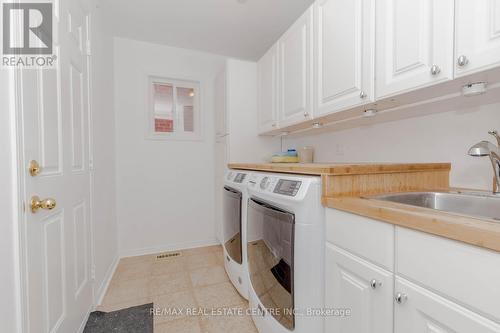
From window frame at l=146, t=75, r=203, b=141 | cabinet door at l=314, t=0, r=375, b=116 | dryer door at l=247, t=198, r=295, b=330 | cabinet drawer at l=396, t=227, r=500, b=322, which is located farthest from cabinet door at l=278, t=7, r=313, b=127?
window frame at l=146, t=75, r=203, b=141

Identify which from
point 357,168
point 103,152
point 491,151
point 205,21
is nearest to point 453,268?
point 357,168

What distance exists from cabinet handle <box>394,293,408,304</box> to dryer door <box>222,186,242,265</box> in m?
1.10

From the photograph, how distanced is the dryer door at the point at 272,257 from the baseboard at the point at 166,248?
60.3 inches

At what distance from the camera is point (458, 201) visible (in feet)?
3.53

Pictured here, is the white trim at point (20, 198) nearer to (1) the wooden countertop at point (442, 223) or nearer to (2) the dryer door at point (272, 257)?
(2) the dryer door at point (272, 257)

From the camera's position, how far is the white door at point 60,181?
92 cm

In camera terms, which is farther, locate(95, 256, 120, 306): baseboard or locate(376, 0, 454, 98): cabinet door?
locate(95, 256, 120, 306): baseboard

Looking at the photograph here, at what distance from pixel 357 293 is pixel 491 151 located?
2.79 feet


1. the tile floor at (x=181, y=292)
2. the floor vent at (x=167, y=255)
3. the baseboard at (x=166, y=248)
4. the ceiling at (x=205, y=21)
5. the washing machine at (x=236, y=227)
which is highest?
the ceiling at (x=205, y=21)

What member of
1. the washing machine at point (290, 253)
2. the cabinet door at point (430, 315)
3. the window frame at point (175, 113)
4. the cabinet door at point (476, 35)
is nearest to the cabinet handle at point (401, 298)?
the cabinet door at point (430, 315)

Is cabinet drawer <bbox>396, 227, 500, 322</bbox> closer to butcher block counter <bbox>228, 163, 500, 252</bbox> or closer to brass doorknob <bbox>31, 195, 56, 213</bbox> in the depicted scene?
butcher block counter <bbox>228, 163, 500, 252</bbox>

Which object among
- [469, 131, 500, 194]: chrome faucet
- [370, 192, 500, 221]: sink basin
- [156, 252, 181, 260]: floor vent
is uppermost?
[469, 131, 500, 194]: chrome faucet

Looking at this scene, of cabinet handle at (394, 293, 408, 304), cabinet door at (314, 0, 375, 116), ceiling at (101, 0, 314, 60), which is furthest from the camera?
ceiling at (101, 0, 314, 60)

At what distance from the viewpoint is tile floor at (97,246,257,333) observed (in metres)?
1.48
